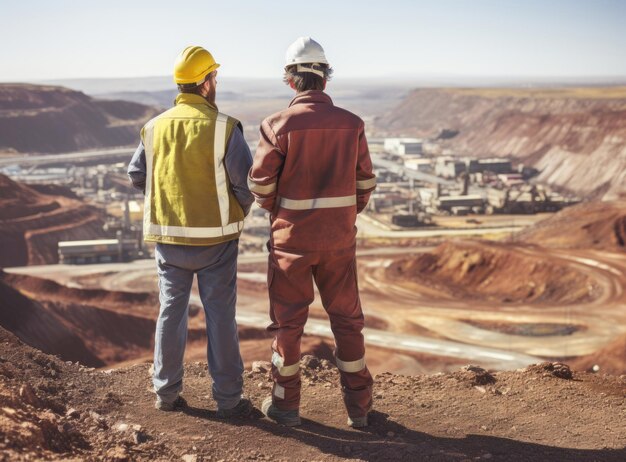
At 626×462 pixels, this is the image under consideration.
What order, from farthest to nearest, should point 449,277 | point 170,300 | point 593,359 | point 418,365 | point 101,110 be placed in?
point 101,110 < point 449,277 < point 418,365 < point 593,359 < point 170,300

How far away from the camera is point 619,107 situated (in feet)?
275

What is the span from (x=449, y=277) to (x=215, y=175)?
29.9m

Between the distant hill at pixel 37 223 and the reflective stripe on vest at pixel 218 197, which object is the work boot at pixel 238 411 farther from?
the distant hill at pixel 37 223

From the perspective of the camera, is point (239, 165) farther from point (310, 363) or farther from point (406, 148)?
point (406, 148)

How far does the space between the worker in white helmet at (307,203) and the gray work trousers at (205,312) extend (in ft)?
0.98

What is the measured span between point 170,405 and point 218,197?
153 centimetres

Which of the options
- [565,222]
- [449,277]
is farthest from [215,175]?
[565,222]

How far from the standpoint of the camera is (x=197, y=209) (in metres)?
4.98

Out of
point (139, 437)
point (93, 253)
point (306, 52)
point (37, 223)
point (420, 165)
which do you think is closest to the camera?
point (139, 437)

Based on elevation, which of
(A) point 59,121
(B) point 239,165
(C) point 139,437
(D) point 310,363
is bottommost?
(A) point 59,121

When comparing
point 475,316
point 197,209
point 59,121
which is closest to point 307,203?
point 197,209

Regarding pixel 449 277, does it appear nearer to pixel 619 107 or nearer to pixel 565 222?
pixel 565 222

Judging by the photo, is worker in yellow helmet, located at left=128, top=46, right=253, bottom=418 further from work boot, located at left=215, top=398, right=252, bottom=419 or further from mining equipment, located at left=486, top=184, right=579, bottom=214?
mining equipment, located at left=486, top=184, right=579, bottom=214

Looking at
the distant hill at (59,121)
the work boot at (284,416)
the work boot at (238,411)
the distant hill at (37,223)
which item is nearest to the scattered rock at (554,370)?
the work boot at (284,416)
